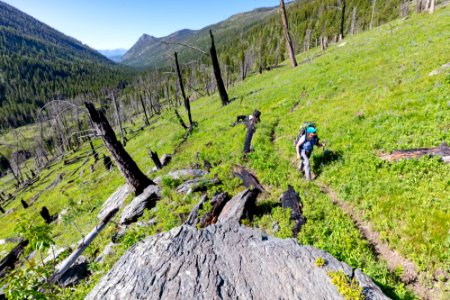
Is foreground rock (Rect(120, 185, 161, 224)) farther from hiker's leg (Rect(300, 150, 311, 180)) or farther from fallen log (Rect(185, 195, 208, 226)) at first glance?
hiker's leg (Rect(300, 150, 311, 180))

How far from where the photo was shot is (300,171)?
10469 millimetres

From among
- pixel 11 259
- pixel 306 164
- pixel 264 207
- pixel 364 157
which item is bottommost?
pixel 11 259

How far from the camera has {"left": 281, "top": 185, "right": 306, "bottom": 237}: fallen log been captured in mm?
7616

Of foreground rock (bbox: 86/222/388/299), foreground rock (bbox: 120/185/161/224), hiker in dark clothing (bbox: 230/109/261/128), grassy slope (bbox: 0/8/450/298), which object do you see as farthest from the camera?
hiker in dark clothing (bbox: 230/109/261/128)

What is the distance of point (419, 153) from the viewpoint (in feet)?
26.1

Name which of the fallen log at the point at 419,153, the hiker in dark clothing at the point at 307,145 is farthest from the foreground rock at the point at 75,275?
the fallen log at the point at 419,153

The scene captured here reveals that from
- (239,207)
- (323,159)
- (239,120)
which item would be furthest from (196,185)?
(239,120)

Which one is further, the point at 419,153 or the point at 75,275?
the point at 75,275

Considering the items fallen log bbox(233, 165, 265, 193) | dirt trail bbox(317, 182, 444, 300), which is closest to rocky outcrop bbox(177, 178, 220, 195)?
fallen log bbox(233, 165, 265, 193)

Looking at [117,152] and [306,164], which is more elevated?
[117,152]

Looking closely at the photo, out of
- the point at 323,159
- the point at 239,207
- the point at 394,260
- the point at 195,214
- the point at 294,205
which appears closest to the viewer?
the point at 394,260

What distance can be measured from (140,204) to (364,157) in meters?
10.1

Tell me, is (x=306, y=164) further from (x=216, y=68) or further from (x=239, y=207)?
(x=216, y=68)

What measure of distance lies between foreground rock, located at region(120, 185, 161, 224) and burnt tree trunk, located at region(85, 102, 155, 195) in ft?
2.01
